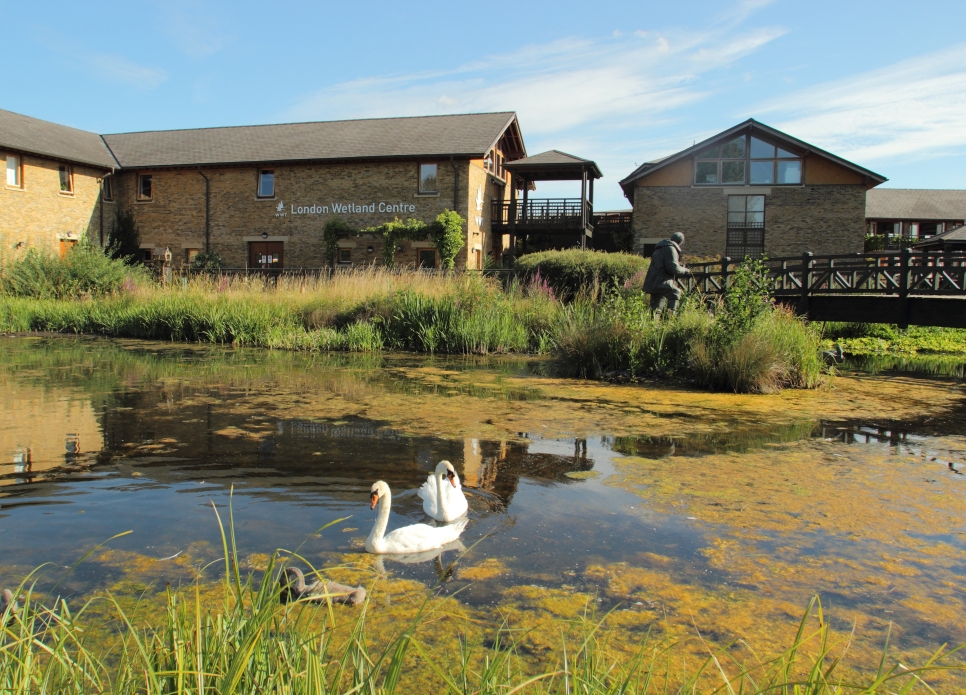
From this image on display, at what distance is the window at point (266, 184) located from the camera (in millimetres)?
Answer: 30984

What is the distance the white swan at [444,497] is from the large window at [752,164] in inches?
1119

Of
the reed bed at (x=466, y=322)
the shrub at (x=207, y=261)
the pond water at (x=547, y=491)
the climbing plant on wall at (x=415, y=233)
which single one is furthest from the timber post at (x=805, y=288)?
the shrub at (x=207, y=261)

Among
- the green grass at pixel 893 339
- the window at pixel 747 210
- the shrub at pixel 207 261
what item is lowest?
the green grass at pixel 893 339

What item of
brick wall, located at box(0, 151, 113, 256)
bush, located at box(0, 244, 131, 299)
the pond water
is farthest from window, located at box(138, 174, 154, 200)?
the pond water

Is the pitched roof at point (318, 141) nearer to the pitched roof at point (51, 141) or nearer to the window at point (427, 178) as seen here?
the window at point (427, 178)

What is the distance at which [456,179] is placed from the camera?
2894 cm

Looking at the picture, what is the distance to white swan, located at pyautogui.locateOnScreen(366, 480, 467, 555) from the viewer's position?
3936 mm

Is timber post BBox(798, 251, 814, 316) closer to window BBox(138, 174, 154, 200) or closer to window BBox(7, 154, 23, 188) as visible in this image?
window BBox(7, 154, 23, 188)

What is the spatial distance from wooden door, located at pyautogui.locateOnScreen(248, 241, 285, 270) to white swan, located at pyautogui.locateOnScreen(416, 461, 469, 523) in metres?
27.9

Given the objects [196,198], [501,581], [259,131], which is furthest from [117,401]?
[259,131]

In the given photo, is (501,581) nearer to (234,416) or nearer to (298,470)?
(298,470)

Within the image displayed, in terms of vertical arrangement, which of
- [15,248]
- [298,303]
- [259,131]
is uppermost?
[259,131]

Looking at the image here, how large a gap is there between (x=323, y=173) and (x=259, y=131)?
548cm

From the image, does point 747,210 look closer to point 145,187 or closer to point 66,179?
point 145,187
